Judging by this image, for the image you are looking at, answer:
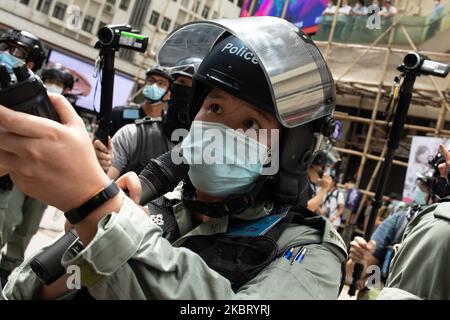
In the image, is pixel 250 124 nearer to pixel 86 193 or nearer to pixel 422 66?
pixel 86 193

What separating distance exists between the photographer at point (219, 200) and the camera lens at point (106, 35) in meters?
0.50

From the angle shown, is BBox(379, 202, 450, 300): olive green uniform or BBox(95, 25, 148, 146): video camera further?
BBox(95, 25, 148, 146): video camera

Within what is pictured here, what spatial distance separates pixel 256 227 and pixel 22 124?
64cm

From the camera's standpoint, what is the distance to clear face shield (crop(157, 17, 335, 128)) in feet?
3.47

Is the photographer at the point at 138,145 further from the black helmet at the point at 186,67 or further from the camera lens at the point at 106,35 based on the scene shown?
the camera lens at the point at 106,35

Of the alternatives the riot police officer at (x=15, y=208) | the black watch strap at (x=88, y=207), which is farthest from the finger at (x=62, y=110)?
the riot police officer at (x=15, y=208)

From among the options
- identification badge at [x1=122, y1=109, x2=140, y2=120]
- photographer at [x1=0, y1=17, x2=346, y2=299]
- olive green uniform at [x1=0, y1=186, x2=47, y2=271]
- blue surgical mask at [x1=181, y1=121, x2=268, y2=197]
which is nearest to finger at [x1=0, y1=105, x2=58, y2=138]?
photographer at [x1=0, y1=17, x2=346, y2=299]

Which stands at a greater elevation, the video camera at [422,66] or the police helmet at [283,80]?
the video camera at [422,66]

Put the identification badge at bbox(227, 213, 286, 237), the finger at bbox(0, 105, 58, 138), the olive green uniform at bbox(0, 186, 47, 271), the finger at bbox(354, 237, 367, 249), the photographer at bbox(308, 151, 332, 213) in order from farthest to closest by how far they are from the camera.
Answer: the photographer at bbox(308, 151, 332, 213), the olive green uniform at bbox(0, 186, 47, 271), the finger at bbox(354, 237, 367, 249), the identification badge at bbox(227, 213, 286, 237), the finger at bbox(0, 105, 58, 138)

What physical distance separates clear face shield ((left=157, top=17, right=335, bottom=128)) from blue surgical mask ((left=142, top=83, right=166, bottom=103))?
6.69ft

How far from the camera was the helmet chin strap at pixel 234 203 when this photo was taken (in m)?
1.09

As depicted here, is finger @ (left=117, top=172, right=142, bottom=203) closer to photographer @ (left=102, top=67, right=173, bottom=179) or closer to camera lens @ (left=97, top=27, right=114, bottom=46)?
camera lens @ (left=97, top=27, right=114, bottom=46)
